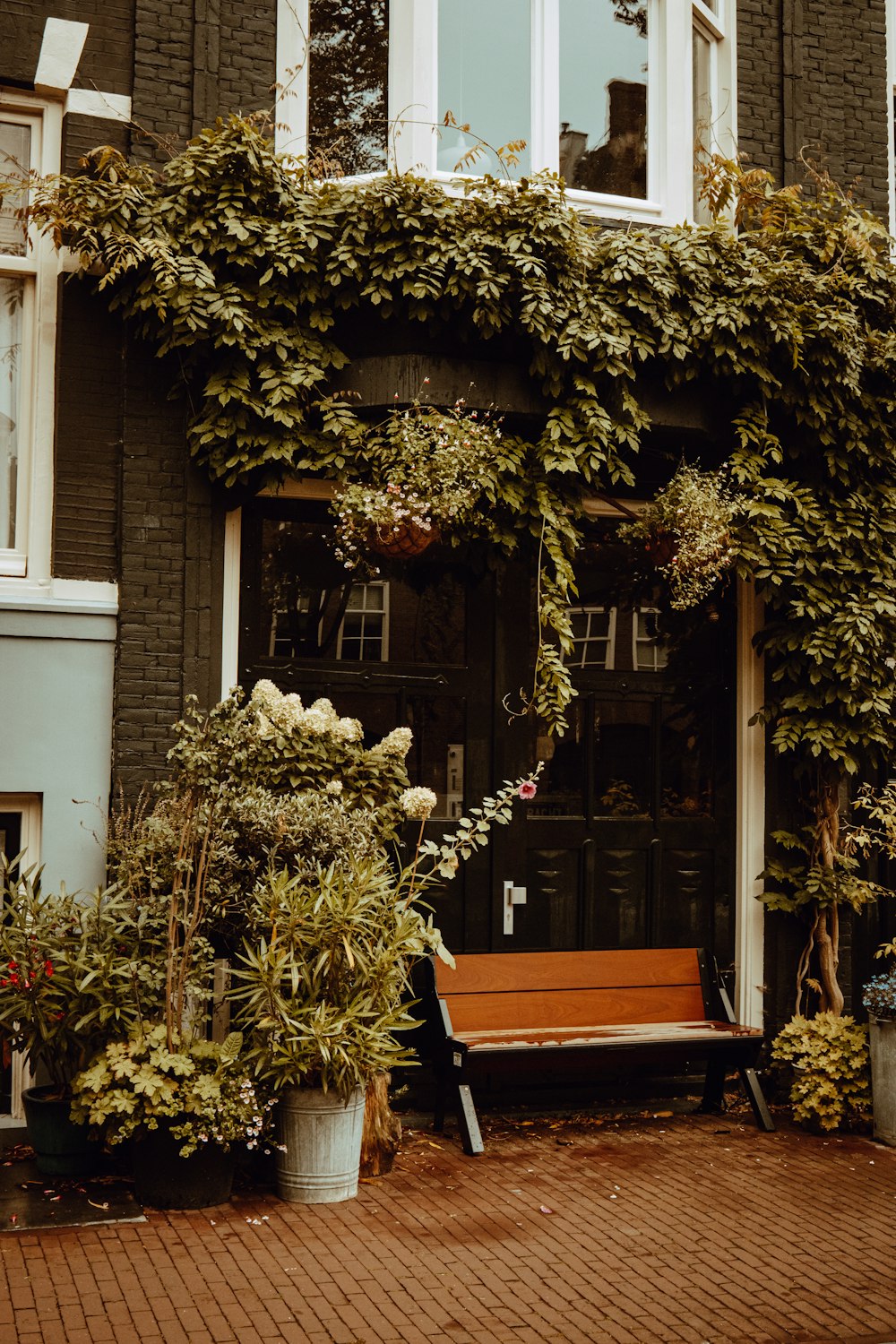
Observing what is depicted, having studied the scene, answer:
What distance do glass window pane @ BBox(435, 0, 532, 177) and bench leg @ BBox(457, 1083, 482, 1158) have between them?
16.7 ft

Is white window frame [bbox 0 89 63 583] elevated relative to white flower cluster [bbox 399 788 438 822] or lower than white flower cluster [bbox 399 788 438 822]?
elevated

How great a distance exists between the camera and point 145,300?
6.80m

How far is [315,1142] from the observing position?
5863 millimetres

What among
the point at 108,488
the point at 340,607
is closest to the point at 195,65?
the point at 108,488

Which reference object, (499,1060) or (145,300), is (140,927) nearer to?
(499,1060)

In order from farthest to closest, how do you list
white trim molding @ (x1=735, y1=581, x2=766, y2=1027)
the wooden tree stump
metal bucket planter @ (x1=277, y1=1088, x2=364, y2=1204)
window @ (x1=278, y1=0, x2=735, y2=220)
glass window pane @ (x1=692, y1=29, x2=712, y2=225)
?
1. glass window pane @ (x1=692, y1=29, x2=712, y2=225)
2. white trim molding @ (x1=735, y1=581, x2=766, y2=1027)
3. window @ (x1=278, y1=0, x2=735, y2=220)
4. the wooden tree stump
5. metal bucket planter @ (x1=277, y1=1088, x2=364, y2=1204)

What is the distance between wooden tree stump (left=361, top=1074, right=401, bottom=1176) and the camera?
626 cm

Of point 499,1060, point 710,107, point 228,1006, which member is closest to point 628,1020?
point 499,1060

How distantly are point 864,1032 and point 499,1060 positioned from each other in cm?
231

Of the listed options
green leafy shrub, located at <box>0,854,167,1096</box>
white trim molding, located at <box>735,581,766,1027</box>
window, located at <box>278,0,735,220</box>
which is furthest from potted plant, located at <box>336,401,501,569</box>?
white trim molding, located at <box>735,581,766,1027</box>

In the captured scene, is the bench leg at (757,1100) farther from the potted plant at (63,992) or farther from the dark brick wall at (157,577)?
the dark brick wall at (157,577)

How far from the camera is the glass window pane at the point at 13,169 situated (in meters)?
7.20

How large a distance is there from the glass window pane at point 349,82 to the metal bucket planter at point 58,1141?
522 cm

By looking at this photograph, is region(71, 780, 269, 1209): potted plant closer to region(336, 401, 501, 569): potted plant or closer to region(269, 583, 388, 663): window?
region(269, 583, 388, 663): window
